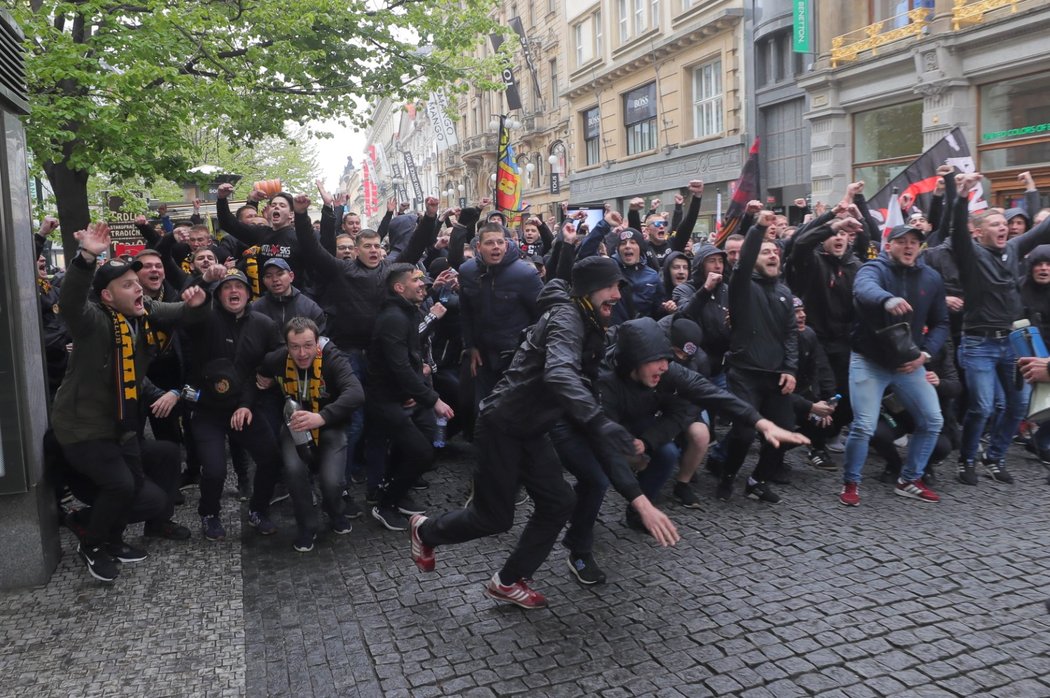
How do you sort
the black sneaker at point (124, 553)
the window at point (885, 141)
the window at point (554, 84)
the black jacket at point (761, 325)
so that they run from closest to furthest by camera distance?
the black sneaker at point (124, 553) < the black jacket at point (761, 325) < the window at point (885, 141) < the window at point (554, 84)

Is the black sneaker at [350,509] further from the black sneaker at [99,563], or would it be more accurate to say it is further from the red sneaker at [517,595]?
the red sneaker at [517,595]

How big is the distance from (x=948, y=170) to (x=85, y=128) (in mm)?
9681

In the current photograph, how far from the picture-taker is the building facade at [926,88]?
1580cm

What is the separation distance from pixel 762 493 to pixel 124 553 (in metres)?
4.46

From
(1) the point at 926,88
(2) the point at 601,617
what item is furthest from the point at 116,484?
(1) the point at 926,88

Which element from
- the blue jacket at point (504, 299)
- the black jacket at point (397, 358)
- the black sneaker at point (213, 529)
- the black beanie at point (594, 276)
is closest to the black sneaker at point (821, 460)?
the blue jacket at point (504, 299)

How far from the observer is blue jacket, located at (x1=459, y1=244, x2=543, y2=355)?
22.3 ft

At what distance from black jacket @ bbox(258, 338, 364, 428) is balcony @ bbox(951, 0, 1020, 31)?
607 inches

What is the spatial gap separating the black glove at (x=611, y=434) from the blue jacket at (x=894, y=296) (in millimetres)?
2983

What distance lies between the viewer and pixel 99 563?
209 inches

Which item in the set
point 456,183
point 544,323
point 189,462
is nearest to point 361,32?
point 189,462

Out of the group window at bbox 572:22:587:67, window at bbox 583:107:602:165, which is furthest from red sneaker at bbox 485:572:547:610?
window at bbox 572:22:587:67

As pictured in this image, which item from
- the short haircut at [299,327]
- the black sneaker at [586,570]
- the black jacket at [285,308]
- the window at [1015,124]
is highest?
the window at [1015,124]

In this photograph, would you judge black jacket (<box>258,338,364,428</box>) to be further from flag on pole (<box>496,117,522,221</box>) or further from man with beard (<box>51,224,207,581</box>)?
flag on pole (<box>496,117,522,221</box>)
